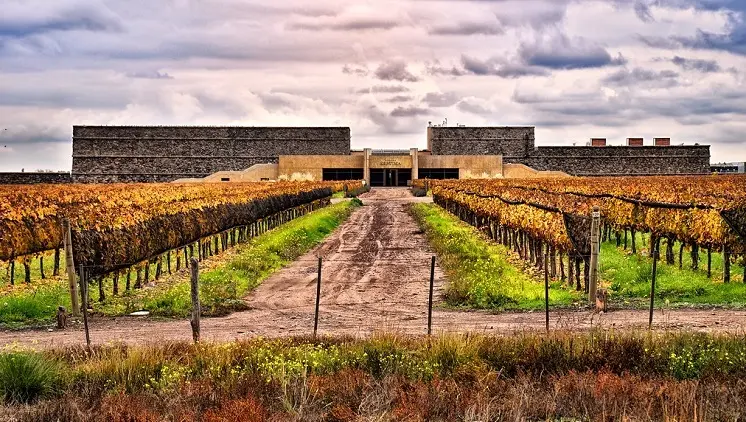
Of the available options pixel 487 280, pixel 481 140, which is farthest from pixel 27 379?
pixel 481 140

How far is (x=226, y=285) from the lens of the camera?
2241cm

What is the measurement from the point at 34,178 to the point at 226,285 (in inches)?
3774

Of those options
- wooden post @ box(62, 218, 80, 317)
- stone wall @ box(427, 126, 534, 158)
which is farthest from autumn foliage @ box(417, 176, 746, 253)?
stone wall @ box(427, 126, 534, 158)

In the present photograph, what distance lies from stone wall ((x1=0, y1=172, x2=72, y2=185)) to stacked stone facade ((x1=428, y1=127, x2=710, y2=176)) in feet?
157

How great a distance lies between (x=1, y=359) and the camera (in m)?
12.6

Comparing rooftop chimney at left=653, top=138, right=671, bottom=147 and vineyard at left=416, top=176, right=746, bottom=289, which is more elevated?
rooftop chimney at left=653, top=138, right=671, bottom=147

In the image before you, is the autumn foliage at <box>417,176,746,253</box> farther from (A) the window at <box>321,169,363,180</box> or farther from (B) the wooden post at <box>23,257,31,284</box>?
(A) the window at <box>321,169,363,180</box>

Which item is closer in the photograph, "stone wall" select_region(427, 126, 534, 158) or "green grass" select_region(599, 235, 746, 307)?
"green grass" select_region(599, 235, 746, 307)

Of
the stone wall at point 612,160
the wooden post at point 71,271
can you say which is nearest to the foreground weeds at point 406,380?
the wooden post at point 71,271

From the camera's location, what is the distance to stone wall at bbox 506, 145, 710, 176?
11612cm

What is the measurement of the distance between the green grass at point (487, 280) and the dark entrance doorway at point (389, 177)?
8229 centimetres

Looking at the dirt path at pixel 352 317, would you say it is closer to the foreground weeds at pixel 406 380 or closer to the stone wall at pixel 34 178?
the foreground weeds at pixel 406 380

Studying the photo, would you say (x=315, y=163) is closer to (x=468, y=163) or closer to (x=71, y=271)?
(x=468, y=163)

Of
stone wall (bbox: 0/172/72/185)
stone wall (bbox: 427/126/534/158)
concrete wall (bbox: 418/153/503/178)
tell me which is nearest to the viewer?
stone wall (bbox: 0/172/72/185)
